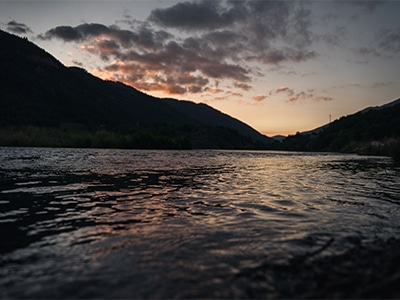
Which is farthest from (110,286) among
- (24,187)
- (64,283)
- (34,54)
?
(34,54)

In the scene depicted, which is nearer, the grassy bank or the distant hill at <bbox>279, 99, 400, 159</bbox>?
the grassy bank

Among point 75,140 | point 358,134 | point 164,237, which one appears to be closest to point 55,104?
point 75,140

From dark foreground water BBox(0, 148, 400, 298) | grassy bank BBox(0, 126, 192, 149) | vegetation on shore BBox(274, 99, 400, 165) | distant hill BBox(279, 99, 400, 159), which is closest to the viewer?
dark foreground water BBox(0, 148, 400, 298)

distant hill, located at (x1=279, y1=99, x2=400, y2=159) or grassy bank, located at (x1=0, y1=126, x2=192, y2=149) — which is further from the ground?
distant hill, located at (x1=279, y1=99, x2=400, y2=159)

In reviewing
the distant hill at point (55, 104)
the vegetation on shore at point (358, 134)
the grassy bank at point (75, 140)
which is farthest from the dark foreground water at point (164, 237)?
the distant hill at point (55, 104)

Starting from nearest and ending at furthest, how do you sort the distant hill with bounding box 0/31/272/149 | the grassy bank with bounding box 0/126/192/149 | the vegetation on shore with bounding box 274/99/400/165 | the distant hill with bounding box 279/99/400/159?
the grassy bank with bounding box 0/126/192/149 → the vegetation on shore with bounding box 274/99/400/165 → the distant hill with bounding box 279/99/400/159 → the distant hill with bounding box 0/31/272/149

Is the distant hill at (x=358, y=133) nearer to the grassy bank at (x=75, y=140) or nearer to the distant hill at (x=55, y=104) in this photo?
the distant hill at (x=55, y=104)

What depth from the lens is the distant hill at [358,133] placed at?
3779 inches

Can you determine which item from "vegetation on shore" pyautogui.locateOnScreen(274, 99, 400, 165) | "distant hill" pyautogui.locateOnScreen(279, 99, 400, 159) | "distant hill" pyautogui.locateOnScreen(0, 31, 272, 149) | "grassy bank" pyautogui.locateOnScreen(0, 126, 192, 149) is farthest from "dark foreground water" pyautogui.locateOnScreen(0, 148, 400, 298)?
"distant hill" pyautogui.locateOnScreen(0, 31, 272, 149)

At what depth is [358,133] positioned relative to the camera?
4727 inches

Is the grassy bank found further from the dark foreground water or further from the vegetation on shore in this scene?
the dark foreground water

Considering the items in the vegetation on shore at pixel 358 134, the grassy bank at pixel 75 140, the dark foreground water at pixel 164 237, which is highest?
the vegetation on shore at pixel 358 134

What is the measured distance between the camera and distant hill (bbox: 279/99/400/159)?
9598 centimetres

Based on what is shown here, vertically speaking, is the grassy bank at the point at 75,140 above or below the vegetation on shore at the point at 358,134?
below
